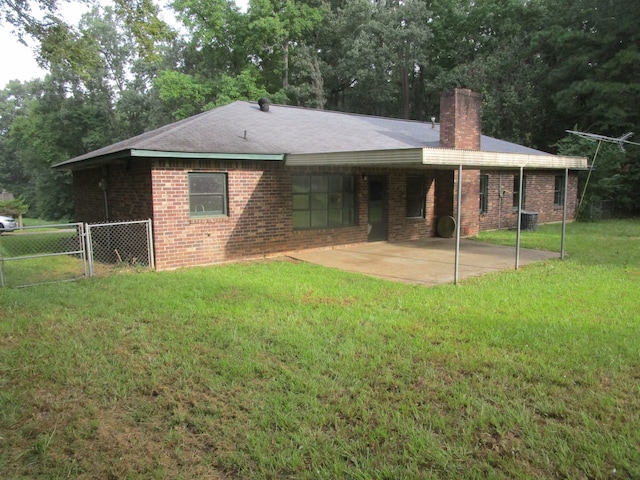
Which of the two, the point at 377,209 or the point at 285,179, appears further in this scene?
the point at 377,209

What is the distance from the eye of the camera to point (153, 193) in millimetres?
8766

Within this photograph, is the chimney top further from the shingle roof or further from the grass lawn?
the grass lawn

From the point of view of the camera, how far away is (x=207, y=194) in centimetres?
956

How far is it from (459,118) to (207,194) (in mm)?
7546

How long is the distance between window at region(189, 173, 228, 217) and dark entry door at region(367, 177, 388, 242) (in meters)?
4.27

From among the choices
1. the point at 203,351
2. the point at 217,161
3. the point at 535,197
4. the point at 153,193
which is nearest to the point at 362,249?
the point at 217,161

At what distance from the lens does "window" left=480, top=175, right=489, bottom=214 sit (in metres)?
15.9

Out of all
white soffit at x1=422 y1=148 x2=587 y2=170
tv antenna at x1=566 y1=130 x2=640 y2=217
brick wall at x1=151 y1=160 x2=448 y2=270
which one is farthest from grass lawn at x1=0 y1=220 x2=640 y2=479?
tv antenna at x1=566 y1=130 x2=640 y2=217

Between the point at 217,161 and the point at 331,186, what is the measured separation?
10.3 feet

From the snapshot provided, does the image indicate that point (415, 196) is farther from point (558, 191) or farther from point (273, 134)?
point (558, 191)

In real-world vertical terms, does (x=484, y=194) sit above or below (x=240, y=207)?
above

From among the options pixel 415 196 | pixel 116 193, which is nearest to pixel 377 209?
pixel 415 196

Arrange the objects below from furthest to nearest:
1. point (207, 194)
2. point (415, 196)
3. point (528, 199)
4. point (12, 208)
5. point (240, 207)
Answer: point (12, 208)
point (528, 199)
point (415, 196)
point (240, 207)
point (207, 194)

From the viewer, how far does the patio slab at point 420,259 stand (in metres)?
8.48
